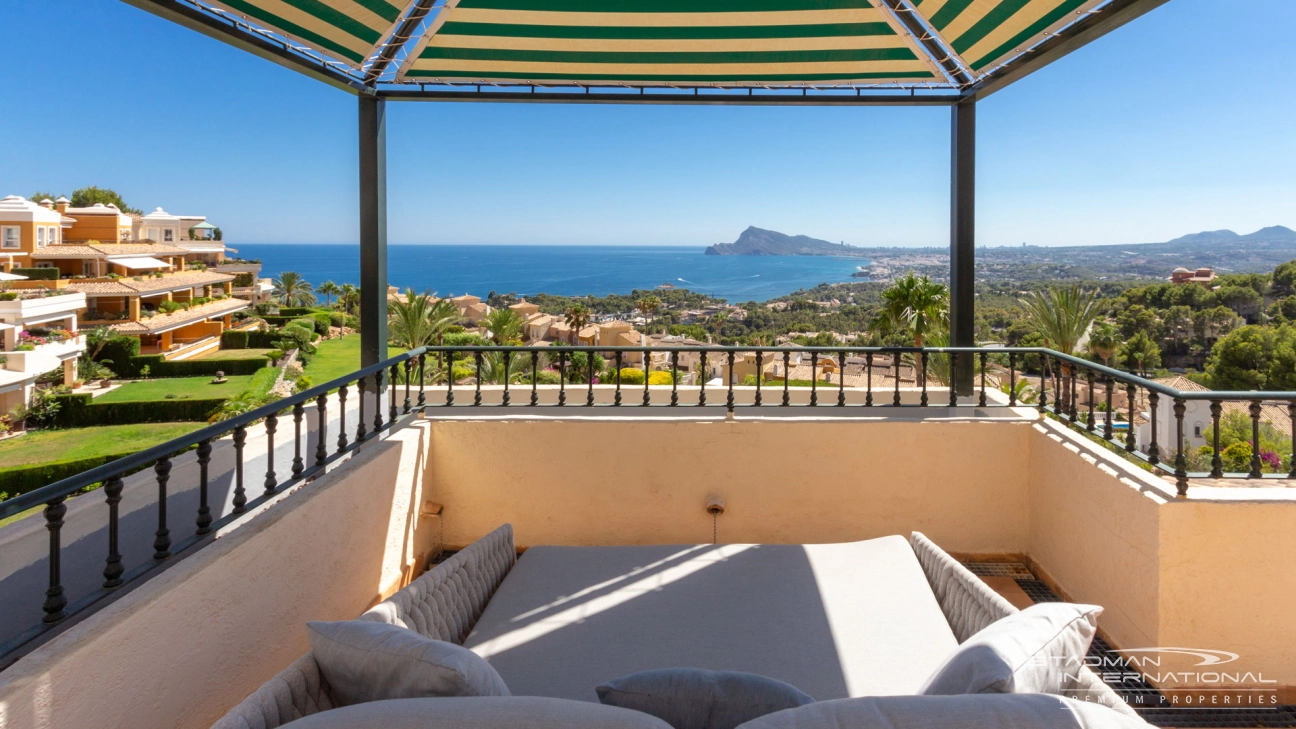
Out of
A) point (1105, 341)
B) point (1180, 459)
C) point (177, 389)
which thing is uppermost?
point (1105, 341)

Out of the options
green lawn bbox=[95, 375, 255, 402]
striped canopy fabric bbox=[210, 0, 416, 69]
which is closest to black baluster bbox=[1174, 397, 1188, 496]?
striped canopy fabric bbox=[210, 0, 416, 69]

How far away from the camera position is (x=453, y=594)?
8.77 feet

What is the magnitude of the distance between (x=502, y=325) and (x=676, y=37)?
1225cm

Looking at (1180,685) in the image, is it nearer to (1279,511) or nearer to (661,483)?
(1279,511)

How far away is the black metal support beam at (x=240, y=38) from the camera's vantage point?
3.50 metres

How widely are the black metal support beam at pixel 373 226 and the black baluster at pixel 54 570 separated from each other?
3.10 meters

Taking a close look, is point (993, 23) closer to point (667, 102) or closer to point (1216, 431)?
point (667, 102)

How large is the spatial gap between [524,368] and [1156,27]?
1503 inches

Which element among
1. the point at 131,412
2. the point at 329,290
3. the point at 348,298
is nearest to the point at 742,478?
the point at 131,412

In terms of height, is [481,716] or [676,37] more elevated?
[676,37]

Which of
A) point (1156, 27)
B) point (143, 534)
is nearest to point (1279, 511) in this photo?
point (143, 534)

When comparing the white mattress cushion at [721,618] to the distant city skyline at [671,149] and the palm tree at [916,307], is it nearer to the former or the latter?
the palm tree at [916,307]

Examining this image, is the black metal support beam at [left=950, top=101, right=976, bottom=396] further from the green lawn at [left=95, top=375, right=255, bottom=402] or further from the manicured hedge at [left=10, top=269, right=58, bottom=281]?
the manicured hedge at [left=10, top=269, right=58, bottom=281]

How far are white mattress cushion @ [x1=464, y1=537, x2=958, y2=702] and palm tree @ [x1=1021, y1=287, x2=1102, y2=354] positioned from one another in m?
13.0
